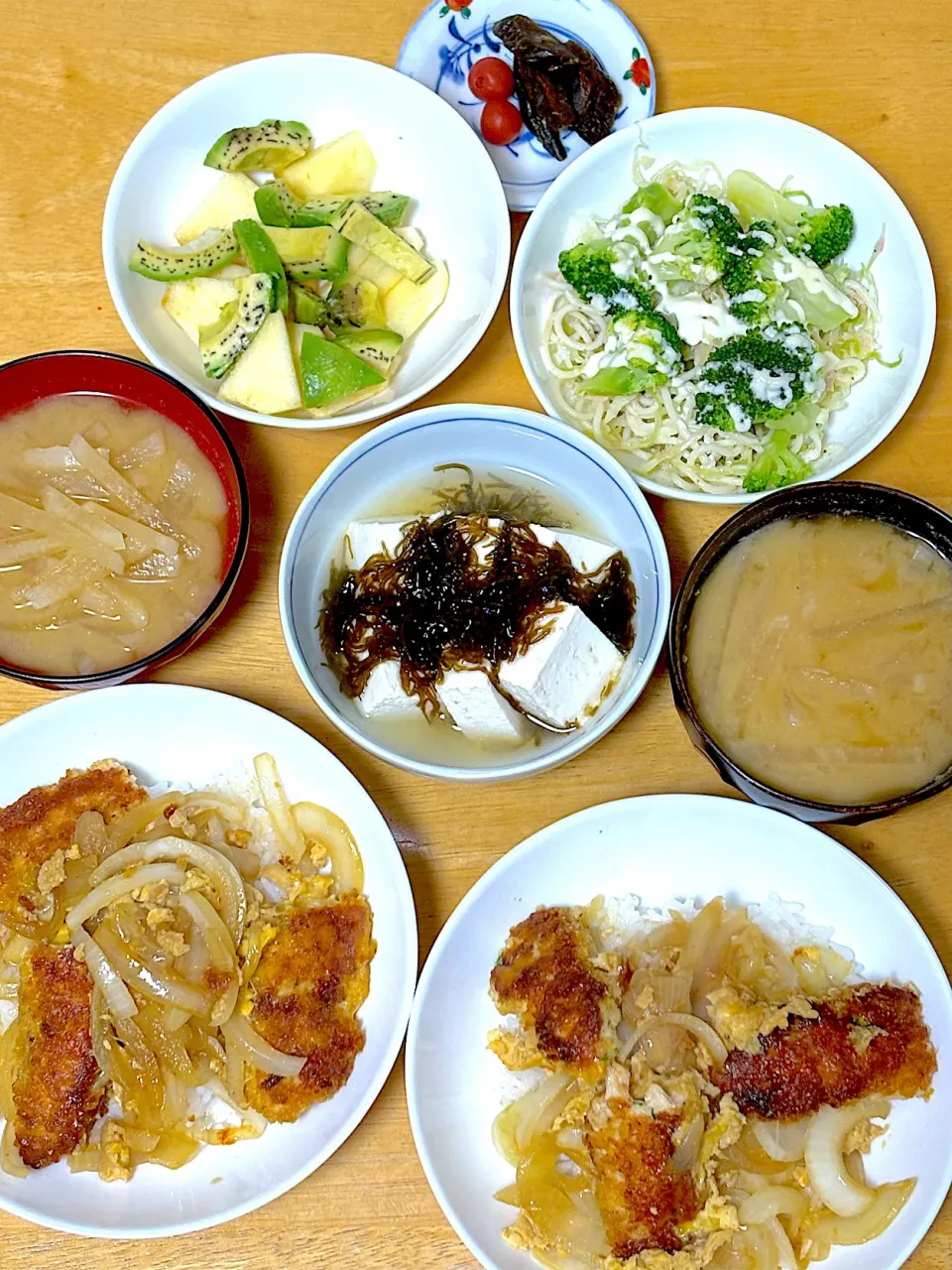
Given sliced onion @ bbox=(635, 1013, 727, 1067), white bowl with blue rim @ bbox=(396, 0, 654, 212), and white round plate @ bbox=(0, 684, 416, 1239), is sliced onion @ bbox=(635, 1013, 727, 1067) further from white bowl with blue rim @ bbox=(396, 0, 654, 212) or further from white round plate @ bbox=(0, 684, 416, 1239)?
white bowl with blue rim @ bbox=(396, 0, 654, 212)

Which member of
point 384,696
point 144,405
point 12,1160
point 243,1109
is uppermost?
point 144,405

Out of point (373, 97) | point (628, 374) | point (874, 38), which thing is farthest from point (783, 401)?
point (373, 97)

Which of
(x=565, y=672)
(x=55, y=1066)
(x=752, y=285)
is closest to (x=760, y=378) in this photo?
(x=752, y=285)

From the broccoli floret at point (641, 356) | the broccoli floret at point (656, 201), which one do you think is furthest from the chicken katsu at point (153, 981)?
the broccoli floret at point (656, 201)

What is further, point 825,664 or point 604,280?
point 604,280

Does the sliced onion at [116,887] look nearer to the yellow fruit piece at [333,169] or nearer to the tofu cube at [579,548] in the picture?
the tofu cube at [579,548]

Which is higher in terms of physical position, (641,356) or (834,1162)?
(641,356)

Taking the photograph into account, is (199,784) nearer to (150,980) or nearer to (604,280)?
(150,980)

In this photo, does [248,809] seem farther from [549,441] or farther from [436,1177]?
[549,441]
